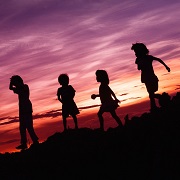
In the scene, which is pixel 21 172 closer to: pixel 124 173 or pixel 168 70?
pixel 124 173

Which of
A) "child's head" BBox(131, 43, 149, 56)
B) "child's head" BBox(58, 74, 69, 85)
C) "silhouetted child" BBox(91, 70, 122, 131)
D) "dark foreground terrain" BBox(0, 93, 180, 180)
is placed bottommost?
"dark foreground terrain" BBox(0, 93, 180, 180)

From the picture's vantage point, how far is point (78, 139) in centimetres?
1141

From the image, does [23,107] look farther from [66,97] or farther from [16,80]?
[66,97]

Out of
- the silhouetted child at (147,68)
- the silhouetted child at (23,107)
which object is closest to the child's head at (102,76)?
the silhouetted child at (147,68)

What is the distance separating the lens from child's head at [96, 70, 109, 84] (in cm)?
1161

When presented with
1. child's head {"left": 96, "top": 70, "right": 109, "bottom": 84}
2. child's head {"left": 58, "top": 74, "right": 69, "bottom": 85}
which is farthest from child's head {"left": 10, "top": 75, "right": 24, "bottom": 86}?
child's head {"left": 96, "top": 70, "right": 109, "bottom": 84}

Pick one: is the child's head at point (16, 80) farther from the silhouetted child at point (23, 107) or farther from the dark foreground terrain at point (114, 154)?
the dark foreground terrain at point (114, 154)

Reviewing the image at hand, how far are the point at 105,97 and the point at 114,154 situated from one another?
3364mm

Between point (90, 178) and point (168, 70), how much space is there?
5007mm

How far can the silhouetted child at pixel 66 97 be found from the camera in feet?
40.9

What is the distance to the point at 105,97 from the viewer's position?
11.6 meters

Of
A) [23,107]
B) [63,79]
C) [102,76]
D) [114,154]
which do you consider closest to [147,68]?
[102,76]

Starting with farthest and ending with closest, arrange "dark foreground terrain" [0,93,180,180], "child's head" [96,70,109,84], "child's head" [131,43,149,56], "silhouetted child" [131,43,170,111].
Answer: "child's head" [96,70,109,84]
"child's head" [131,43,149,56]
"silhouetted child" [131,43,170,111]
"dark foreground terrain" [0,93,180,180]

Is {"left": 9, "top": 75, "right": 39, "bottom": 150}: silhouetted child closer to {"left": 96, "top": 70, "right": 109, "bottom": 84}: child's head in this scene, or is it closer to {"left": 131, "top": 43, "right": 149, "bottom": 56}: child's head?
{"left": 96, "top": 70, "right": 109, "bottom": 84}: child's head
